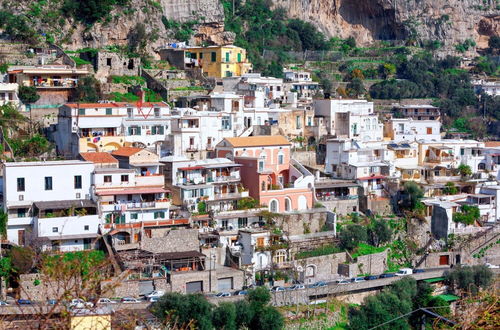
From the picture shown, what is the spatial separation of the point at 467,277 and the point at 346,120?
1187 centimetres

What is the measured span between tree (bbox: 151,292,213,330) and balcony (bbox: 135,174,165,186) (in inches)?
274

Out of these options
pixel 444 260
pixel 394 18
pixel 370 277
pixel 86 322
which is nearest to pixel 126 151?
pixel 370 277

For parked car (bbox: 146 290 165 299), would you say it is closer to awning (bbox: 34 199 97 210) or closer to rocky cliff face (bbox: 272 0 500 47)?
awning (bbox: 34 199 97 210)

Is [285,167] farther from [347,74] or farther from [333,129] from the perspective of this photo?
[347,74]

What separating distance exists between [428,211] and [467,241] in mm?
2169

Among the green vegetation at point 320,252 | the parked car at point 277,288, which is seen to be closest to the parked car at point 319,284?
the parked car at point 277,288

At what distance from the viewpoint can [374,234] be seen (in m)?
36.2

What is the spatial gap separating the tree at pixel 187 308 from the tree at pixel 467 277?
10.6 meters

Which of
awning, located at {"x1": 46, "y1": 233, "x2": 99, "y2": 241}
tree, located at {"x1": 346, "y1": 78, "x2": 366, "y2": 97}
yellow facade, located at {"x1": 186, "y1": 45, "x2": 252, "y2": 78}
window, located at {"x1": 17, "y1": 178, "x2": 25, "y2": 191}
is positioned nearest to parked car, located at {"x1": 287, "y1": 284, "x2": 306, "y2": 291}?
awning, located at {"x1": 46, "y1": 233, "x2": 99, "y2": 241}

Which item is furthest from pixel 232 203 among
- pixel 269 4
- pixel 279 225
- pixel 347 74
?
pixel 269 4

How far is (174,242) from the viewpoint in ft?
104

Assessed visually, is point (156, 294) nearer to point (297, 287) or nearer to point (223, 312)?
point (223, 312)

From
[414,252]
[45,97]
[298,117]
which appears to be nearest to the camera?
[414,252]

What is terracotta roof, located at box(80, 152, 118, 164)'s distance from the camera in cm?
3344
